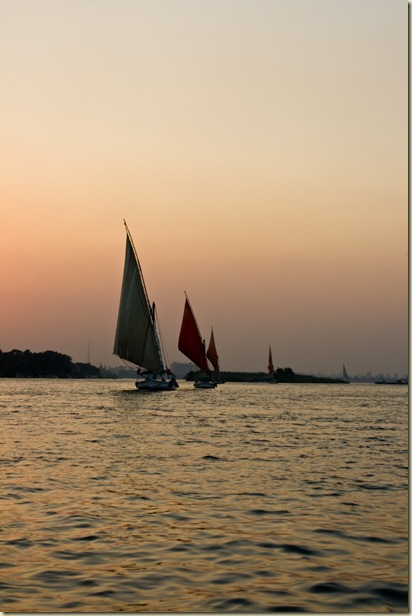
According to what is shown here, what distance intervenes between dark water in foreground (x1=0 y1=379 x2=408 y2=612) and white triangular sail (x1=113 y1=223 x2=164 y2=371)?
48273 mm

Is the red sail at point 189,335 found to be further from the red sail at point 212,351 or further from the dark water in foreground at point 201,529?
the dark water in foreground at point 201,529

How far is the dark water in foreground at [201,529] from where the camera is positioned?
960 centimetres

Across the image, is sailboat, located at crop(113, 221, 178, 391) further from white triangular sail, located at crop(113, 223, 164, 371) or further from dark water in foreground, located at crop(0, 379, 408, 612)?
dark water in foreground, located at crop(0, 379, 408, 612)

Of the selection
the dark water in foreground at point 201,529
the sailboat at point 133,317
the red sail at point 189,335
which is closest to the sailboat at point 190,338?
the red sail at point 189,335

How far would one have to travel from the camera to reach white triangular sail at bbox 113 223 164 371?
7544cm

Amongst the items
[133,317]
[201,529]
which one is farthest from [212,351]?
[201,529]

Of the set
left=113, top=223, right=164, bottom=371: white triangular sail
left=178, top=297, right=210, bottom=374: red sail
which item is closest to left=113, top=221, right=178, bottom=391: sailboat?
left=113, top=223, right=164, bottom=371: white triangular sail

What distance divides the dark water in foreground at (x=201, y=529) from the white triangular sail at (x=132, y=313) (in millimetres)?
48273

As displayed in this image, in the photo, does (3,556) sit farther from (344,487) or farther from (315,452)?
(315,452)

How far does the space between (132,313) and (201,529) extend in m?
62.9

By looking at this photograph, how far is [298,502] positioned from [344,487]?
9.16ft

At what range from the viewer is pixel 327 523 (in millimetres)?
14078

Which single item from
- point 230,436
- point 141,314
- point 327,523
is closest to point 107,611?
point 327,523

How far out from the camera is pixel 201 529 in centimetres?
1330
